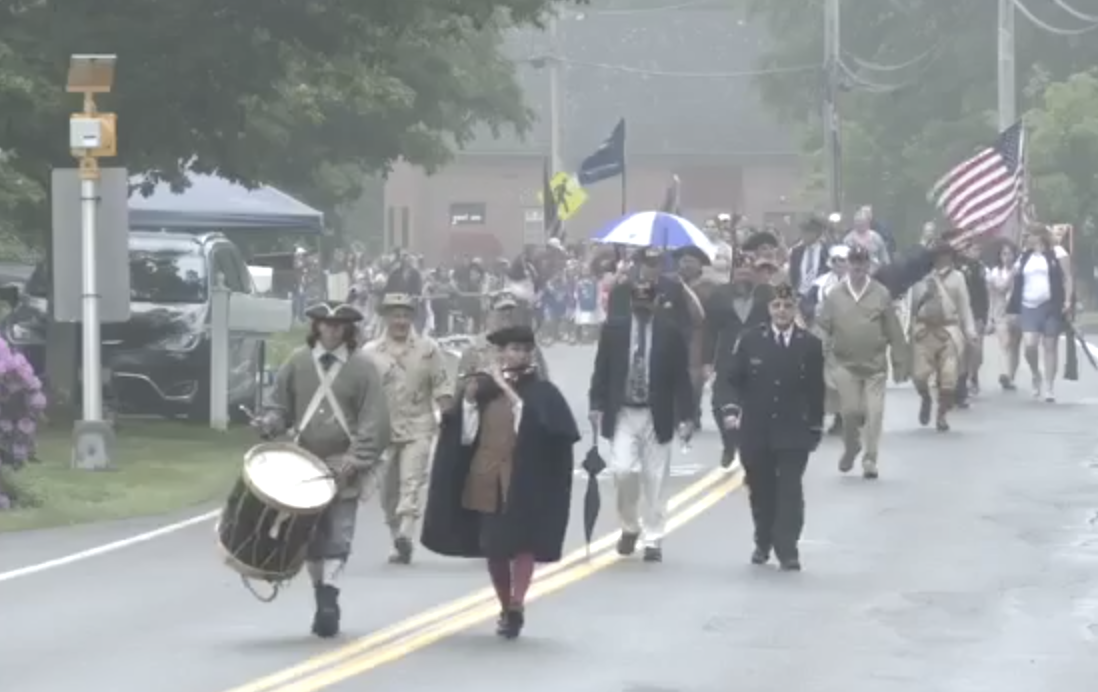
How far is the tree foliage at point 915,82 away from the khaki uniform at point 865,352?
44874 millimetres

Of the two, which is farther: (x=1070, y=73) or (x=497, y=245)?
(x=497, y=245)

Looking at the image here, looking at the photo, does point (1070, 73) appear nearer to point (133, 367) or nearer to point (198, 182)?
point (198, 182)

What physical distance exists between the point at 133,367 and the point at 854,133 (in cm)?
4686

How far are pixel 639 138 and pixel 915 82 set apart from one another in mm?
23038

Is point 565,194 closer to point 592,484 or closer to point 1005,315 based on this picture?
point 1005,315

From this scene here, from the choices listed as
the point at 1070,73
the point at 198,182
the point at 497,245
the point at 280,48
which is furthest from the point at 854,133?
the point at 280,48

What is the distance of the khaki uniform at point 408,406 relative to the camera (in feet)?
61.0

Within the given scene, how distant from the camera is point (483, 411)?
14.7 meters

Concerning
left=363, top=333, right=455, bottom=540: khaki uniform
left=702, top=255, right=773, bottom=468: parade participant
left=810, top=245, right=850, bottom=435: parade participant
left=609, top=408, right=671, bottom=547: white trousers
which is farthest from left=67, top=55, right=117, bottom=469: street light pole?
left=609, top=408, right=671, bottom=547: white trousers

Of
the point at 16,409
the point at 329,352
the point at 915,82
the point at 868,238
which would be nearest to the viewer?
the point at 329,352

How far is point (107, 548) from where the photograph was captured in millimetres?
19500

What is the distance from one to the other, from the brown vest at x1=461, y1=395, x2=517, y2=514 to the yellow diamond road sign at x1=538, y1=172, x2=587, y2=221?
1584 inches

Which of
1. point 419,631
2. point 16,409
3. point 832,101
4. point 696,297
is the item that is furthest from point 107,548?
point 832,101

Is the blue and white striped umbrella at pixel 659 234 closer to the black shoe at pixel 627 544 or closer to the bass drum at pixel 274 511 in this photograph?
the black shoe at pixel 627 544
